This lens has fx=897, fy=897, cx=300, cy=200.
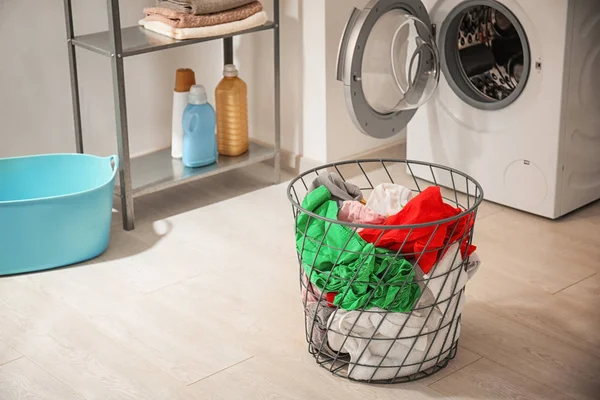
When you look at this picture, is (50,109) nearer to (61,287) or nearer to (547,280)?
(61,287)

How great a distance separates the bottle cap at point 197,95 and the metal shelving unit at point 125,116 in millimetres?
168

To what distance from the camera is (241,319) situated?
6.35 ft

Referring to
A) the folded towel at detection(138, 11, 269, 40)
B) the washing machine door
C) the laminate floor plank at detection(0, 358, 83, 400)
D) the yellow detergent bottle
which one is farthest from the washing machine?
the laminate floor plank at detection(0, 358, 83, 400)

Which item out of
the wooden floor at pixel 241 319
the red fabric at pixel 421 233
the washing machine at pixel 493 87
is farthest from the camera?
the washing machine at pixel 493 87

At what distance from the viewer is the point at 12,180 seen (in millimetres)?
2309

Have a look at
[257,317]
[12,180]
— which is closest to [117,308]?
[257,317]

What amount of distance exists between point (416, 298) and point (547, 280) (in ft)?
1.92

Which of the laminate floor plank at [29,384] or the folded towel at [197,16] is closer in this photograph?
the laminate floor plank at [29,384]

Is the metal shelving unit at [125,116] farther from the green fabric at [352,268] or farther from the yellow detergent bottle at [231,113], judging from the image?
the green fabric at [352,268]

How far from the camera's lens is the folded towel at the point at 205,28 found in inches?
90.8

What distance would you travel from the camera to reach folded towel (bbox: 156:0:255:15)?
2305 mm

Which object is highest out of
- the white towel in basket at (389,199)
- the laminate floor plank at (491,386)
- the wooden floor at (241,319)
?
the white towel in basket at (389,199)

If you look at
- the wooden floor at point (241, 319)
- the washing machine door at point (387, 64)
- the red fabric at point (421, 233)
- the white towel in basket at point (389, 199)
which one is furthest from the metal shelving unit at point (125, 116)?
the red fabric at point (421, 233)

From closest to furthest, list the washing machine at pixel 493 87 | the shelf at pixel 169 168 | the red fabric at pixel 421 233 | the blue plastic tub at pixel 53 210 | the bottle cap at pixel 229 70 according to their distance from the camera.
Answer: the red fabric at pixel 421 233 → the blue plastic tub at pixel 53 210 → the washing machine at pixel 493 87 → the shelf at pixel 169 168 → the bottle cap at pixel 229 70
